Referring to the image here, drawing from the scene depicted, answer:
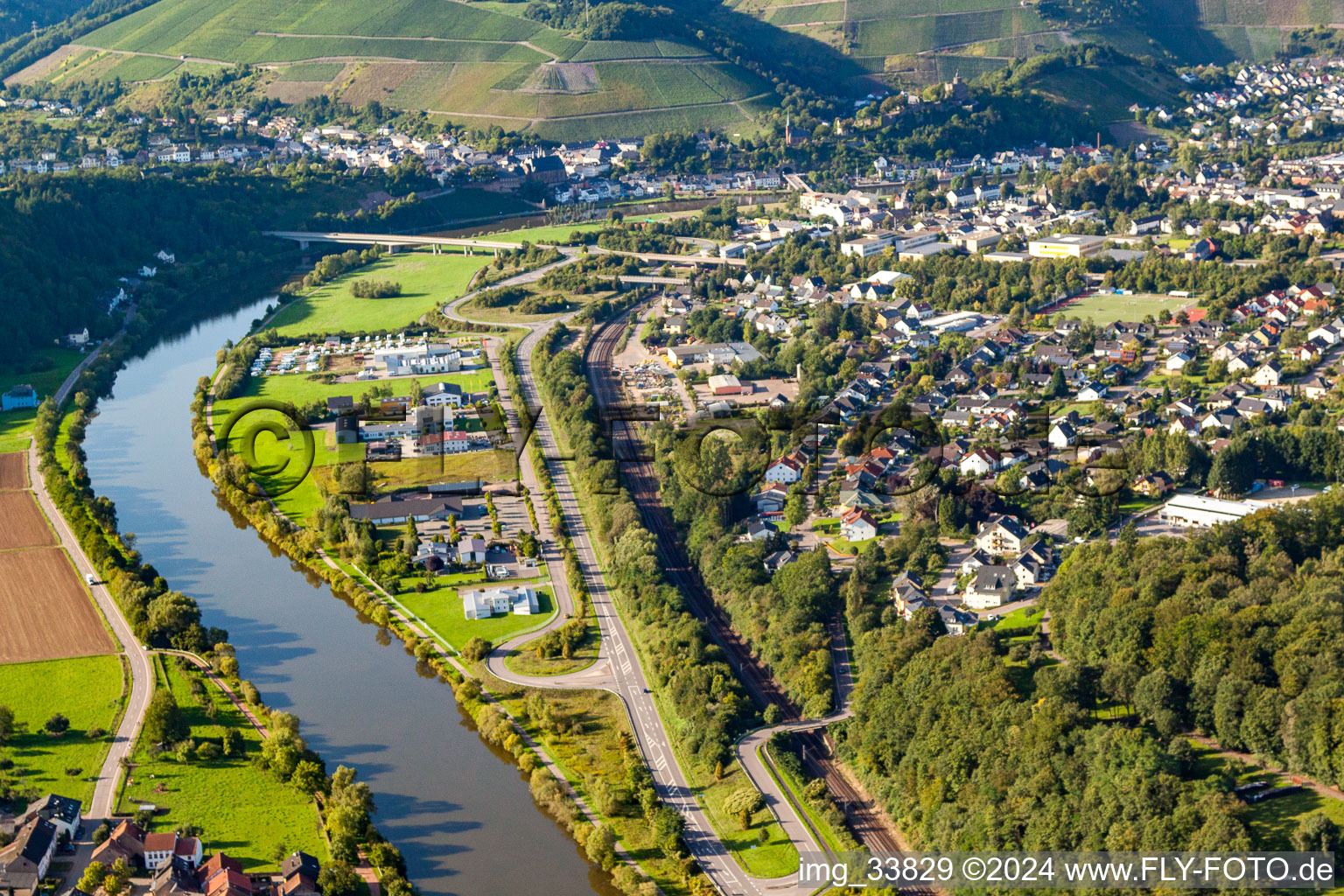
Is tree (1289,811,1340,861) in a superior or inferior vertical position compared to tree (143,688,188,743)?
superior

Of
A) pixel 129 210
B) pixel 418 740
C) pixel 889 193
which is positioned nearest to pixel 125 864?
pixel 418 740

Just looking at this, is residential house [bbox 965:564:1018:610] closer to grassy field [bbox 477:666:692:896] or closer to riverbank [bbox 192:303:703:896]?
grassy field [bbox 477:666:692:896]

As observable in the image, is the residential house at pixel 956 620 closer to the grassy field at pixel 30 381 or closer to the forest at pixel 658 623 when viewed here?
the forest at pixel 658 623

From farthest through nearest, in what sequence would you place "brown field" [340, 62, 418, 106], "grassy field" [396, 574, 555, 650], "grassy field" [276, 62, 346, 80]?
"grassy field" [276, 62, 346, 80] → "brown field" [340, 62, 418, 106] → "grassy field" [396, 574, 555, 650]

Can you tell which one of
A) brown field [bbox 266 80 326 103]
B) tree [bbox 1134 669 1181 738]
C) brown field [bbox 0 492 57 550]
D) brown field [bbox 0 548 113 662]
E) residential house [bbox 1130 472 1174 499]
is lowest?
brown field [bbox 0 492 57 550]

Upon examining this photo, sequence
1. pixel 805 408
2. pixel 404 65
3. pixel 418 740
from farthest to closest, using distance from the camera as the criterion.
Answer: pixel 404 65 < pixel 805 408 < pixel 418 740

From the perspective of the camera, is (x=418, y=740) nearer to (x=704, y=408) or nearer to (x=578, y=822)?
(x=578, y=822)

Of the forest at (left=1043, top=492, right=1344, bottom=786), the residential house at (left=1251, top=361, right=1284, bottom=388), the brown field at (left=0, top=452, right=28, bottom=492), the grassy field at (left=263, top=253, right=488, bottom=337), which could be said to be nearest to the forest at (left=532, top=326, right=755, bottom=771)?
the forest at (left=1043, top=492, right=1344, bottom=786)
